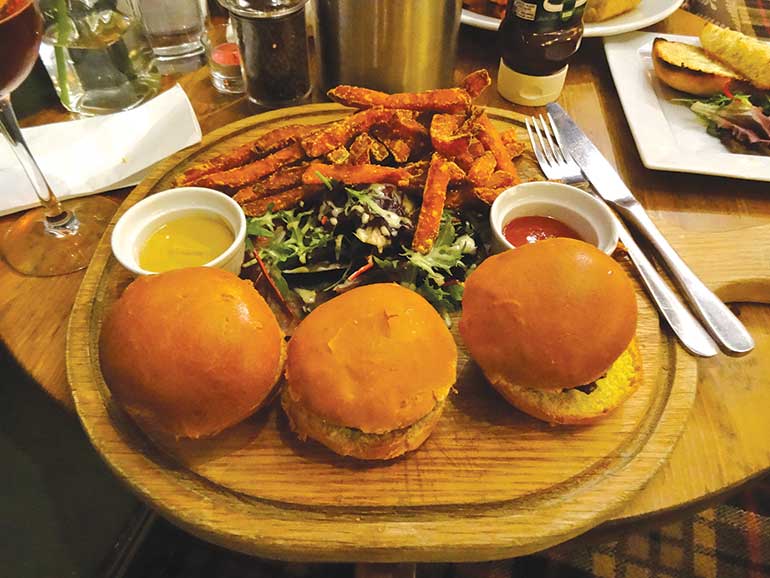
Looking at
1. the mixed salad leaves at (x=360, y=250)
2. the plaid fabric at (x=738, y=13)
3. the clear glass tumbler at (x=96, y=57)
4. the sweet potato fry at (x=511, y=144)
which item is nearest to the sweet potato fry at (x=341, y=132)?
the mixed salad leaves at (x=360, y=250)

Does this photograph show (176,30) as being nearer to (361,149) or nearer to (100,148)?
(100,148)

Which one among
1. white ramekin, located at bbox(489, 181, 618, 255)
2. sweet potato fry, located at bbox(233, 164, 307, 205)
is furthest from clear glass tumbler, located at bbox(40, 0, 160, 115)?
white ramekin, located at bbox(489, 181, 618, 255)

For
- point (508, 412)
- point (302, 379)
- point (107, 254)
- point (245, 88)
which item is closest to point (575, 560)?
point (508, 412)

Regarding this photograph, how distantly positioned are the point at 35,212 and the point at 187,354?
899mm

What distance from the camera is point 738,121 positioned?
191 cm

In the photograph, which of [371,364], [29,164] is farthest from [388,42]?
[371,364]

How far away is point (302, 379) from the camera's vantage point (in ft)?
3.46

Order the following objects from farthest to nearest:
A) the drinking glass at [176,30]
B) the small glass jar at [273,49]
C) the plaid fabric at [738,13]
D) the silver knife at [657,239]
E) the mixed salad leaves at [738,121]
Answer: the plaid fabric at [738,13] → the drinking glass at [176,30] → the mixed salad leaves at [738,121] → the small glass jar at [273,49] → the silver knife at [657,239]

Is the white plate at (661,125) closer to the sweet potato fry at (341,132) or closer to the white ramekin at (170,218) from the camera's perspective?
the sweet potato fry at (341,132)

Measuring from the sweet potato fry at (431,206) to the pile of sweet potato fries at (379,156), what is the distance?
1cm

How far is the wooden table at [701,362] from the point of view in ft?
3.75

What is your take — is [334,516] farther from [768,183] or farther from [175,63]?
[175,63]

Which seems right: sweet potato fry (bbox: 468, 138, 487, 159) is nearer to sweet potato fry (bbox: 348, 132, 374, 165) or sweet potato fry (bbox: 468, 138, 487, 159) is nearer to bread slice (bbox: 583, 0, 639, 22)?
sweet potato fry (bbox: 348, 132, 374, 165)

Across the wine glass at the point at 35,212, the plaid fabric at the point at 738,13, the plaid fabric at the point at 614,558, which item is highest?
the wine glass at the point at 35,212
